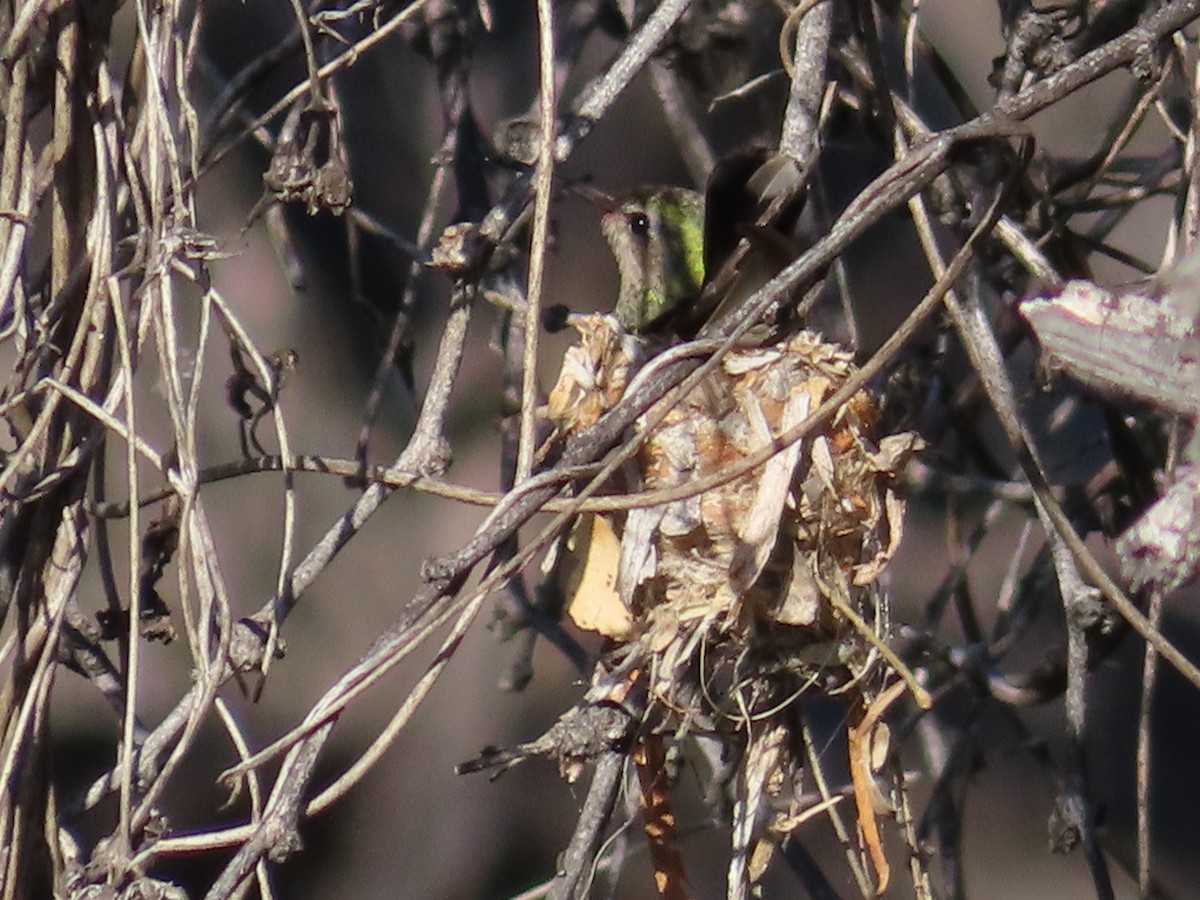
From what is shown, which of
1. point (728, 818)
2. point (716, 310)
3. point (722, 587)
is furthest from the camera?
point (728, 818)

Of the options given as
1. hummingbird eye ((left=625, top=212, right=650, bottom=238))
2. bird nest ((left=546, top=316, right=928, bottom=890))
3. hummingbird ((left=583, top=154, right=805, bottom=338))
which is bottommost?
bird nest ((left=546, top=316, right=928, bottom=890))

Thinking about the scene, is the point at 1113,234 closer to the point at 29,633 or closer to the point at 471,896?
the point at 471,896

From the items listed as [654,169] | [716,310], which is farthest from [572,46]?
[716,310]

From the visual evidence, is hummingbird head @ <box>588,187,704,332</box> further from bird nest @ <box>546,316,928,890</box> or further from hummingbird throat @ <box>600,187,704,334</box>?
bird nest @ <box>546,316,928,890</box>

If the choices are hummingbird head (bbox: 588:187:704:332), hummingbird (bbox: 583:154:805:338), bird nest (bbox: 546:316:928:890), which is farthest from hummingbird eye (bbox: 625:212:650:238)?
bird nest (bbox: 546:316:928:890)

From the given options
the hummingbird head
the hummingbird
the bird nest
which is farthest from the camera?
the hummingbird head

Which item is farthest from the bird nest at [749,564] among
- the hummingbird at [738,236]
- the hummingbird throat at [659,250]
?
the hummingbird throat at [659,250]

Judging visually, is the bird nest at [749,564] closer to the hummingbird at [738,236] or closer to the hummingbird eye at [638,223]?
the hummingbird at [738,236]
